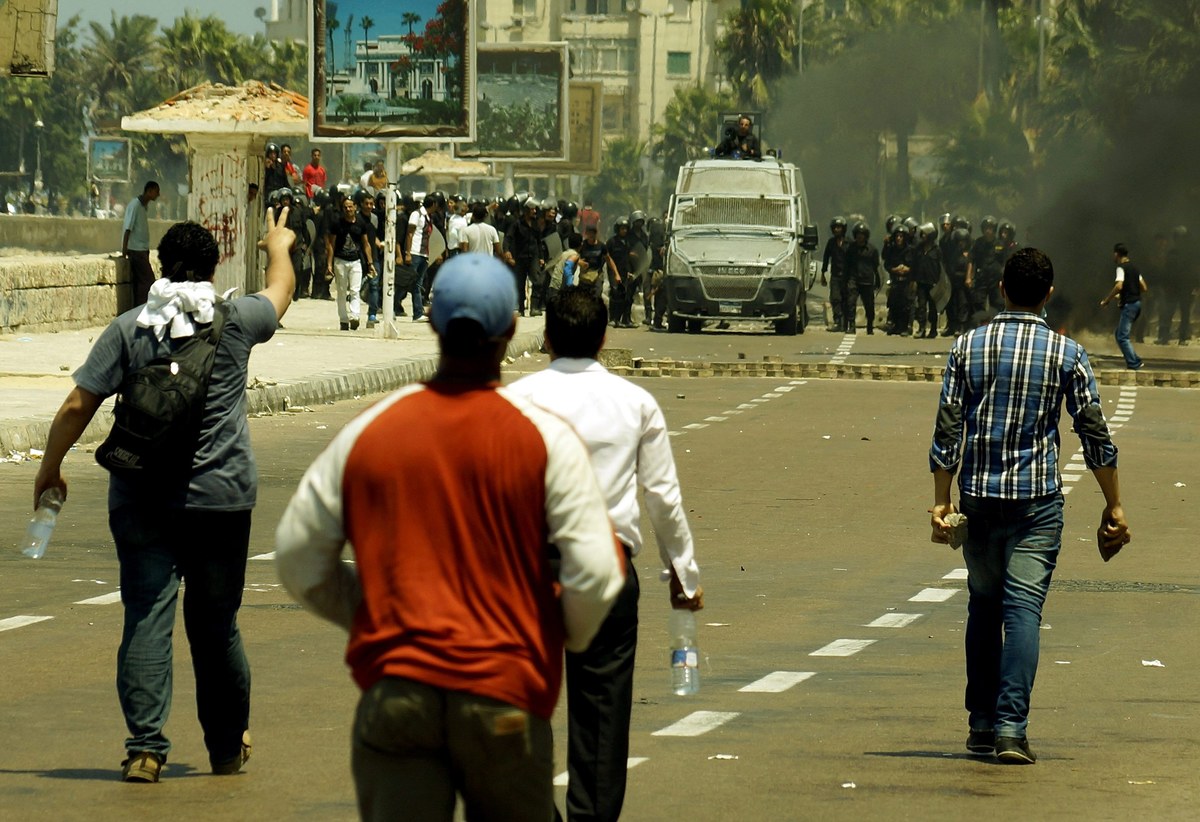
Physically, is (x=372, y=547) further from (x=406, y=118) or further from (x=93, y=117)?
(x=93, y=117)

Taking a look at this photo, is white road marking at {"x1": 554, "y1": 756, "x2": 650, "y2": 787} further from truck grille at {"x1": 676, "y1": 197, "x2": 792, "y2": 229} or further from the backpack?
truck grille at {"x1": 676, "y1": 197, "x2": 792, "y2": 229}

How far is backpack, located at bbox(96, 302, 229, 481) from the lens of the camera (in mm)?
6535

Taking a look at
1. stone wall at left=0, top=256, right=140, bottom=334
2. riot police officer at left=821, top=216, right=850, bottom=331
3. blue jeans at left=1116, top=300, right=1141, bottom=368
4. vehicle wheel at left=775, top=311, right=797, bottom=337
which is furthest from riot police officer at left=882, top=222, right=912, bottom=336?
stone wall at left=0, top=256, right=140, bottom=334

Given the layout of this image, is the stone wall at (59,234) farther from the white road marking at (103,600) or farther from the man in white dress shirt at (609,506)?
the man in white dress shirt at (609,506)

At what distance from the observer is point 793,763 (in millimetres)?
7027

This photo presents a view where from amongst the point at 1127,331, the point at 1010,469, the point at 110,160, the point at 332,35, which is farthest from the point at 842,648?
the point at 110,160

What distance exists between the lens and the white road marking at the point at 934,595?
10.9m

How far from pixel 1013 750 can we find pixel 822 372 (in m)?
21.8

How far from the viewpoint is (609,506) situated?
218 inches

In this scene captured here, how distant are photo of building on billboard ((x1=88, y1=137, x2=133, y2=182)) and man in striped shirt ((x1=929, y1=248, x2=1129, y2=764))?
43673 millimetres

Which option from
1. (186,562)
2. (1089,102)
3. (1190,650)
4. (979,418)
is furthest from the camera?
(1089,102)

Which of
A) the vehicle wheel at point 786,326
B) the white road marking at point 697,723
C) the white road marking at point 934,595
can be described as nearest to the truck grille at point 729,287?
the vehicle wheel at point 786,326

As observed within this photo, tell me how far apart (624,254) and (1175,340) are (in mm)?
9308

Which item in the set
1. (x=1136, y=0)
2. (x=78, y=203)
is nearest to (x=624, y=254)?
(x=1136, y=0)
